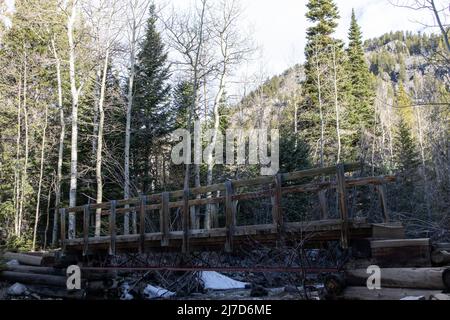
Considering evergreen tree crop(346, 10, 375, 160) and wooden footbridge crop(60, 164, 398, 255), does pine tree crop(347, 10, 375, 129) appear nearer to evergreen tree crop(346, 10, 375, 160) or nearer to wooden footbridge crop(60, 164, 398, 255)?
evergreen tree crop(346, 10, 375, 160)

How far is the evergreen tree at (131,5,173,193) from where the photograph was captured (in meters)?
25.6

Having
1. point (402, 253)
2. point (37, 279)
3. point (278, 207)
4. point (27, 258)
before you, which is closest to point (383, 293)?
point (402, 253)

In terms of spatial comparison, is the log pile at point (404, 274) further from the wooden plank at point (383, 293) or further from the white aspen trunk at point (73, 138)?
the white aspen trunk at point (73, 138)

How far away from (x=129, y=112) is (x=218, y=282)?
936 centimetres

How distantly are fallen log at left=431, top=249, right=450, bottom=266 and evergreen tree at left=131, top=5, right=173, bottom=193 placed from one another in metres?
20.5

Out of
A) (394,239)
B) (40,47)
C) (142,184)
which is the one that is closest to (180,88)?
(142,184)

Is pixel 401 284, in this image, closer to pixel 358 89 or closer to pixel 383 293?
pixel 383 293

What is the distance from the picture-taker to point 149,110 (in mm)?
26156

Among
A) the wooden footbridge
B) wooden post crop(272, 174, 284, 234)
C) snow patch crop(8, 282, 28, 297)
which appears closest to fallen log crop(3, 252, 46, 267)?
snow patch crop(8, 282, 28, 297)

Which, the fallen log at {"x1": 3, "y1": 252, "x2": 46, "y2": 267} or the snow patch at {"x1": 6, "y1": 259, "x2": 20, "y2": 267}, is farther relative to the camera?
the snow patch at {"x1": 6, "y1": 259, "x2": 20, "y2": 267}

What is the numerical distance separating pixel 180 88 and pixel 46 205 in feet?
37.3

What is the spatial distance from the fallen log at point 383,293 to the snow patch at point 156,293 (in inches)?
295
